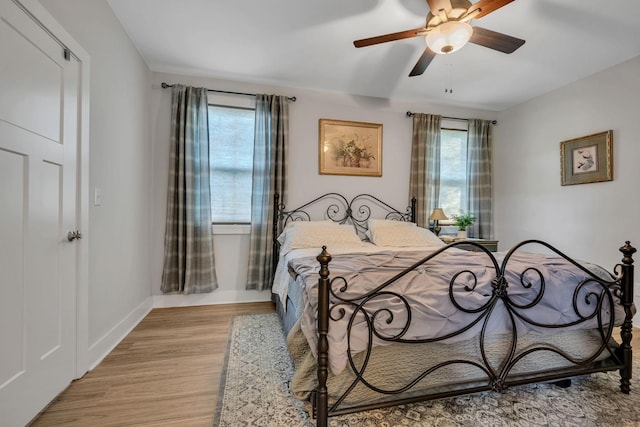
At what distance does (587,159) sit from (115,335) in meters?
5.02

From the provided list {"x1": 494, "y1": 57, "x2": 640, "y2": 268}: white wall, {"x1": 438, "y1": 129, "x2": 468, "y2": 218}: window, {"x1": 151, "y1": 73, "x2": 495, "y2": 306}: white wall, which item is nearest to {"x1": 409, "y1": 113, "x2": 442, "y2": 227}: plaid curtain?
{"x1": 151, "y1": 73, "x2": 495, "y2": 306}: white wall

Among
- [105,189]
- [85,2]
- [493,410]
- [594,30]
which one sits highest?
[594,30]

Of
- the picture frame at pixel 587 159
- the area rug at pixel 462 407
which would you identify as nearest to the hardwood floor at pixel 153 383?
the area rug at pixel 462 407

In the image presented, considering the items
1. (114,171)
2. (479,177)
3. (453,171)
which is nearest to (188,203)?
(114,171)

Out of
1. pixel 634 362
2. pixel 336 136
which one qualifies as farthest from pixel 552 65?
pixel 634 362

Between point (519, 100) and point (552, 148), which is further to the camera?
point (519, 100)

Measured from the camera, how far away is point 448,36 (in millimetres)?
1896

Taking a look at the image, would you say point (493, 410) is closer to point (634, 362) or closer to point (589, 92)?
point (634, 362)

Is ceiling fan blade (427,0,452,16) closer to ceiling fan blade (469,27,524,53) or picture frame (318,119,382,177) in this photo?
ceiling fan blade (469,27,524,53)

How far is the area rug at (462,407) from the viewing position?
1400 millimetres

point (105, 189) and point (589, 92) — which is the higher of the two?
point (589, 92)

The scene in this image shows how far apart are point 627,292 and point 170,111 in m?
4.13

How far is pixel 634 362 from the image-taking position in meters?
1.99

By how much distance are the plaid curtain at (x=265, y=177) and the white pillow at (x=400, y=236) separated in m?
1.23
